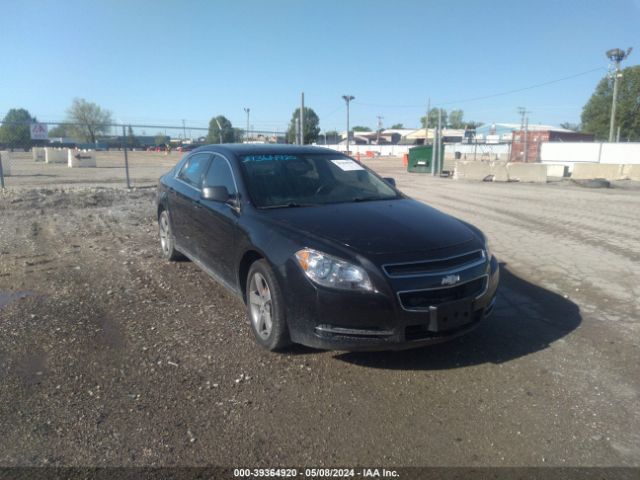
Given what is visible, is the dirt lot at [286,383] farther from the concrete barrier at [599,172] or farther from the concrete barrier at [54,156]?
the concrete barrier at [54,156]

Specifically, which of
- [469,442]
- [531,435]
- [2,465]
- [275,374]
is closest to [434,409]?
[469,442]

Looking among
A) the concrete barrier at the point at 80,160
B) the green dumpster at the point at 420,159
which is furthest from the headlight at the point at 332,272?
the concrete barrier at the point at 80,160

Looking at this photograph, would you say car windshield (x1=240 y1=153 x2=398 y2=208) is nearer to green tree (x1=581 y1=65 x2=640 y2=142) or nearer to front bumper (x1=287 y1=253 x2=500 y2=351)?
front bumper (x1=287 y1=253 x2=500 y2=351)

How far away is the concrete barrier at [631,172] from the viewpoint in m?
20.9

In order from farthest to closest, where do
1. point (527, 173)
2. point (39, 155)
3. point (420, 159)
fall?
point (39, 155)
point (420, 159)
point (527, 173)

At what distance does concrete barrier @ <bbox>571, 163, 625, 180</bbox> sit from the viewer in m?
21.2

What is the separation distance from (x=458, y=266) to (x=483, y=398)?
0.89 meters

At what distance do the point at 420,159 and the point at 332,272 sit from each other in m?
23.2

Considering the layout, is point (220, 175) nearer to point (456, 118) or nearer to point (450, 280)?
point (450, 280)

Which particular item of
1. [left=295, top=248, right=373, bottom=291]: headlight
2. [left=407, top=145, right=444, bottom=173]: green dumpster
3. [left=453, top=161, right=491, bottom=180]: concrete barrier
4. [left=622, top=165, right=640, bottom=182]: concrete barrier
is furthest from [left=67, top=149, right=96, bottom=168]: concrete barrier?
[left=295, top=248, right=373, bottom=291]: headlight

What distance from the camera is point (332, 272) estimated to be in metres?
3.20

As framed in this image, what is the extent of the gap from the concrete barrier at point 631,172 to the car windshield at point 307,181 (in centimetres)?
2059

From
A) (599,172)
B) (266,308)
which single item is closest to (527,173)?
(599,172)

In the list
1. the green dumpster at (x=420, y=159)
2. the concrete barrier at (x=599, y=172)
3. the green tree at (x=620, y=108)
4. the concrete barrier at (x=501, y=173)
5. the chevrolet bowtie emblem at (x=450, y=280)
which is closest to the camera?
the chevrolet bowtie emblem at (x=450, y=280)
